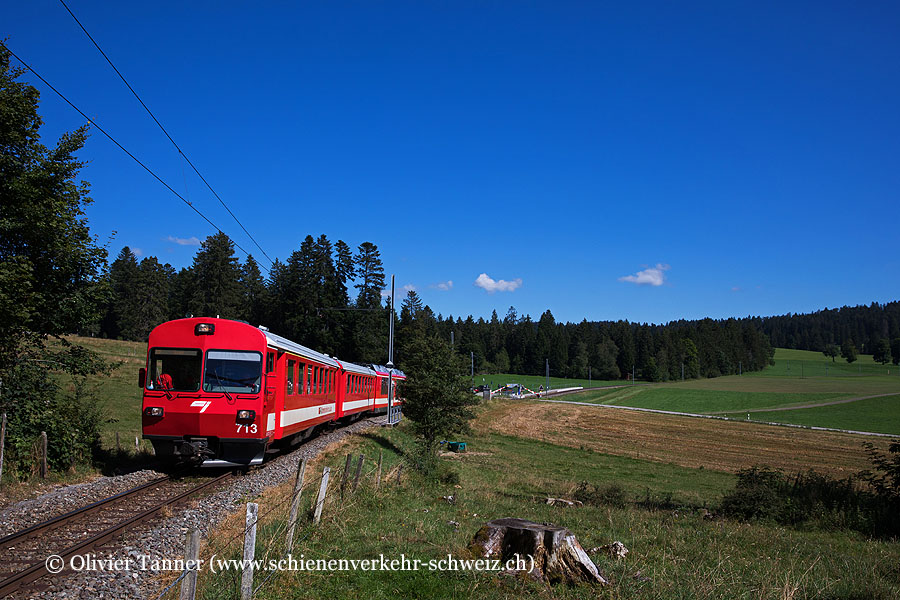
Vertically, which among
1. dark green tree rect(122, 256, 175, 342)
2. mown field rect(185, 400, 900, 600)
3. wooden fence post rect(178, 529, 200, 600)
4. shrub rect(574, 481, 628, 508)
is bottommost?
shrub rect(574, 481, 628, 508)

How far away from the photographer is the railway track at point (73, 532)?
663 centimetres

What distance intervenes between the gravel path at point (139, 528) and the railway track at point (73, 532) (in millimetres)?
271

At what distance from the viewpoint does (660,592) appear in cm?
633

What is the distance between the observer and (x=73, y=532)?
8.44 m

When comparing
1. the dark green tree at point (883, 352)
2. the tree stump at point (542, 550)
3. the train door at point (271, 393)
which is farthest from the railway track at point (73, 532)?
the dark green tree at point (883, 352)

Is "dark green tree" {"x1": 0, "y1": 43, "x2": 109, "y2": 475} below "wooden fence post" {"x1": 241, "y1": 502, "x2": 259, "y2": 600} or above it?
above

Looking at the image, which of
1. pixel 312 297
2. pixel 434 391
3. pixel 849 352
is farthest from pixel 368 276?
pixel 849 352

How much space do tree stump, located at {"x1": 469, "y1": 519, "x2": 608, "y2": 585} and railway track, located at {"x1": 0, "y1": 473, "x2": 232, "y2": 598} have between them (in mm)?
4733

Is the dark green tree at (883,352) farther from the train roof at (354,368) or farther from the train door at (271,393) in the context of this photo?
the train door at (271,393)

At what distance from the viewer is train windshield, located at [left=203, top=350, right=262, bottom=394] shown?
523 inches

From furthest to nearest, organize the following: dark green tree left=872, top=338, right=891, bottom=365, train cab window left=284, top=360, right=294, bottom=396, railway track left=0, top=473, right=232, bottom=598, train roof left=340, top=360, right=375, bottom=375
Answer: dark green tree left=872, top=338, right=891, bottom=365 → train roof left=340, top=360, right=375, bottom=375 → train cab window left=284, top=360, right=294, bottom=396 → railway track left=0, top=473, right=232, bottom=598

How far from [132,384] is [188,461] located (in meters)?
29.1

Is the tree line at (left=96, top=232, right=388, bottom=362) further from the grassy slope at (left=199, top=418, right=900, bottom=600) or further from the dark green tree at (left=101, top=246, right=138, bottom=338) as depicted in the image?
the grassy slope at (left=199, top=418, right=900, bottom=600)

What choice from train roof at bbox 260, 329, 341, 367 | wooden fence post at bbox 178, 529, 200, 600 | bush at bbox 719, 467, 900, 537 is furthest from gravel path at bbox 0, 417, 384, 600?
bush at bbox 719, 467, 900, 537
